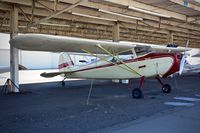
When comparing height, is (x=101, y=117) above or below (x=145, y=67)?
below

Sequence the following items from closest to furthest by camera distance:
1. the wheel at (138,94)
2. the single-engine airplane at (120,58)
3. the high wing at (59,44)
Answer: the high wing at (59,44)
the single-engine airplane at (120,58)
the wheel at (138,94)

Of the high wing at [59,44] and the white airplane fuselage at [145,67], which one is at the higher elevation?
the high wing at [59,44]

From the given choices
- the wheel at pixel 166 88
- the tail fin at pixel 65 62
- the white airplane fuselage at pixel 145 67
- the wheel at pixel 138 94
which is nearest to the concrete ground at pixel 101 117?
the wheel at pixel 138 94

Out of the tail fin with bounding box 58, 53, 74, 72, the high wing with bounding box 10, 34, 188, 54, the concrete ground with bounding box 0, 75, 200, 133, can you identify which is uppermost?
the high wing with bounding box 10, 34, 188, 54

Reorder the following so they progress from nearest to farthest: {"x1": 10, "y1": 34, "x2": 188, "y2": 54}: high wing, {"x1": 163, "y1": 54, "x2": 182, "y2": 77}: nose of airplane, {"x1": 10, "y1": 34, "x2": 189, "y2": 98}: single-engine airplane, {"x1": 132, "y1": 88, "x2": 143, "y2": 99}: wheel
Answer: {"x1": 10, "y1": 34, "x2": 188, "y2": 54}: high wing → {"x1": 10, "y1": 34, "x2": 189, "y2": 98}: single-engine airplane → {"x1": 132, "y1": 88, "x2": 143, "y2": 99}: wheel → {"x1": 163, "y1": 54, "x2": 182, "y2": 77}: nose of airplane

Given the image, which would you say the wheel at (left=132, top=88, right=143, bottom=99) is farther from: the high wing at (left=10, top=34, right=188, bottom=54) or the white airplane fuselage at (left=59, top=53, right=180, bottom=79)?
the high wing at (left=10, top=34, right=188, bottom=54)

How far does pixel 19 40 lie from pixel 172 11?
12770 mm

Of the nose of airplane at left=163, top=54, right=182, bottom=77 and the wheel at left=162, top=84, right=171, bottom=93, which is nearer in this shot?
the nose of airplane at left=163, top=54, right=182, bottom=77

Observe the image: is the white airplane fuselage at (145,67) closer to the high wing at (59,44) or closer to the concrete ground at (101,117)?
the high wing at (59,44)

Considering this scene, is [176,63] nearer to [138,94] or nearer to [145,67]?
[145,67]

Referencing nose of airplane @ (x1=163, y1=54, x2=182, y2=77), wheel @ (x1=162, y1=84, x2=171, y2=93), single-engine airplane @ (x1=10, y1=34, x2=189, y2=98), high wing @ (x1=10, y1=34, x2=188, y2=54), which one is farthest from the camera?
wheel @ (x1=162, y1=84, x2=171, y2=93)

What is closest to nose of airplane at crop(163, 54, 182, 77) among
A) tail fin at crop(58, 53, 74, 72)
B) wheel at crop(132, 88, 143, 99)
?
wheel at crop(132, 88, 143, 99)

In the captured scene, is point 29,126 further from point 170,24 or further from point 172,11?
point 170,24

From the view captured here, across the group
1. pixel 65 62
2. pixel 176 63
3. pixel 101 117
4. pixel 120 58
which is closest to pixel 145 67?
pixel 176 63
